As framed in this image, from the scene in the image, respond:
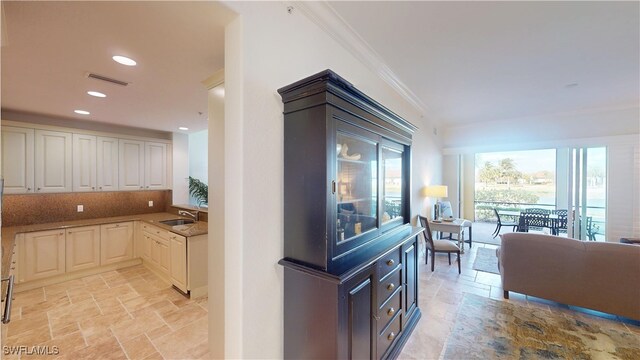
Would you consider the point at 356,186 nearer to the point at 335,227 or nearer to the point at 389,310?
the point at 335,227

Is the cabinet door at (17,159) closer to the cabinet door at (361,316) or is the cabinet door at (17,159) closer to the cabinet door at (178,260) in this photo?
the cabinet door at (178,260)

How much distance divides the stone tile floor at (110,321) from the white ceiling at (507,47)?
3262 mm

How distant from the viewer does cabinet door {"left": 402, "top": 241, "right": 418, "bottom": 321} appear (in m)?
2.35

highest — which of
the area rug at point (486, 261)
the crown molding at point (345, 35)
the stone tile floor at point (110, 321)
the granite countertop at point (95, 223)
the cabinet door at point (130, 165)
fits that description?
the crown molding at point (345, 35)

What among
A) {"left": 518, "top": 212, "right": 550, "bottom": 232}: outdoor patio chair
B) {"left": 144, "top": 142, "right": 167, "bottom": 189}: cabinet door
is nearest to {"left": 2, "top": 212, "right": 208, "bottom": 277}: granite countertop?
{"left": 144, "top": 142, "right": 167, "bottom": 189}: cabinet door

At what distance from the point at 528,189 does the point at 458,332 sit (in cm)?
734

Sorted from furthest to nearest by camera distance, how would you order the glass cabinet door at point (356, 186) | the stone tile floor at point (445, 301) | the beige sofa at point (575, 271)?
the beige sofa at point (575, 271) < the stone tile floor at point (445, 301) < the glass cabinet door at point (356, 186)

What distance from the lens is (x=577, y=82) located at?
130 inches

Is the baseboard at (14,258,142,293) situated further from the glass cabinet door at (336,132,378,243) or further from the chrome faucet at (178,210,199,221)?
the glass cabinet door at (336,132,378,243)

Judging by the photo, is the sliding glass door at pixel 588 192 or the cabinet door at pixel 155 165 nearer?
the sliding glass door at pixel 588 192

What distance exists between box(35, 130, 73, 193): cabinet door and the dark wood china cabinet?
166 inches

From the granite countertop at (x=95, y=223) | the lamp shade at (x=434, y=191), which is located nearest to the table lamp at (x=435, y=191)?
the lamp shade at (x=434, y=191)

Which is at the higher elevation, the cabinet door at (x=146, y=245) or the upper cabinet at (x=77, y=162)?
the upper cabinet at (x=77, y=162)

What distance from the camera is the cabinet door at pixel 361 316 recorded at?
5.03ft
